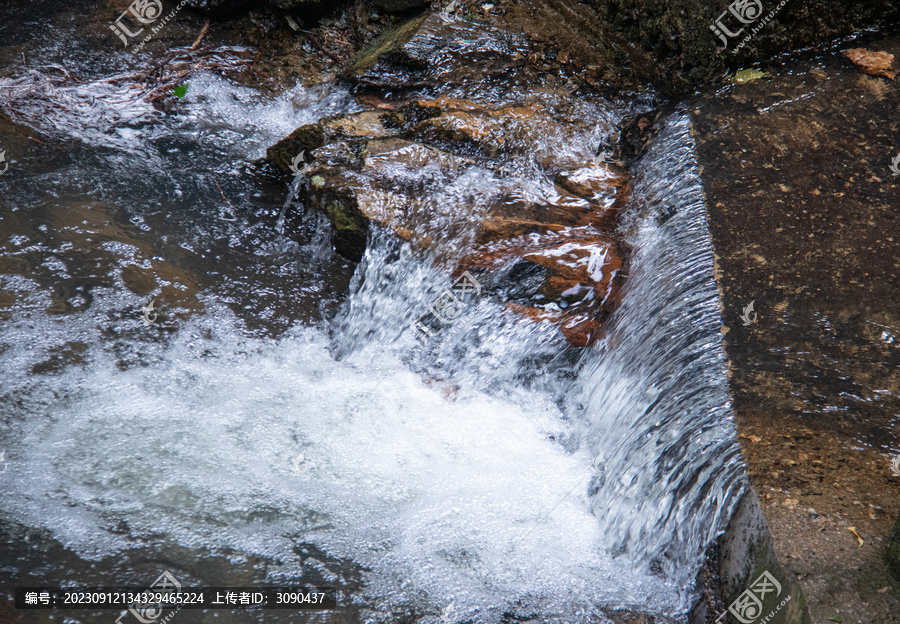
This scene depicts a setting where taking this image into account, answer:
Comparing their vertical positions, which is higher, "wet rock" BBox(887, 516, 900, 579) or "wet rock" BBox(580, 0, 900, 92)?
"wet rock" BBox(580, 0, 900, 92)

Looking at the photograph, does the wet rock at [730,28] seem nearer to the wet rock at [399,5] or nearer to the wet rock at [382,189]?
the wet rock at [399,5]

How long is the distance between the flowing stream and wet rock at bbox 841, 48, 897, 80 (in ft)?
3.88

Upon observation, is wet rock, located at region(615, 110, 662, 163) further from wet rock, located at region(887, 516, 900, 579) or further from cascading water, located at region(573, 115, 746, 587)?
wet rock, located at region(887, 516, 900, 579)

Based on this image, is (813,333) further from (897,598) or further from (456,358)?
(456,358)

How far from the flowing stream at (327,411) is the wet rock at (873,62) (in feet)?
3.88

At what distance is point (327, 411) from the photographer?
9.39ft

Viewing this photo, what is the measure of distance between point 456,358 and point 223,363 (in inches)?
46.8

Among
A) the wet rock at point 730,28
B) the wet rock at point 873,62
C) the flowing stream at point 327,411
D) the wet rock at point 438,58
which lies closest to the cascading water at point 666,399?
the flowing stream at point 327,411

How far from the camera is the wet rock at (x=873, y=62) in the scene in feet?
11.2

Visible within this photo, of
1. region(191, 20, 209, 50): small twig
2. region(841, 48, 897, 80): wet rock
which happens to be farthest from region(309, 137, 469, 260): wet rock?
region(841, 48, 897, 80): wet rock

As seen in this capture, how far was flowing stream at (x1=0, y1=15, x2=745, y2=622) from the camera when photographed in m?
2.15

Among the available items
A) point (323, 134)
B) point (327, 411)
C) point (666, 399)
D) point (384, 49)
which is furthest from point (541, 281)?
point (384, 49)

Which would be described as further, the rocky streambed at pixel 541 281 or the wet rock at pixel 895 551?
the rocky streambed at pixel 541 281

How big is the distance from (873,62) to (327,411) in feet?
12.2
